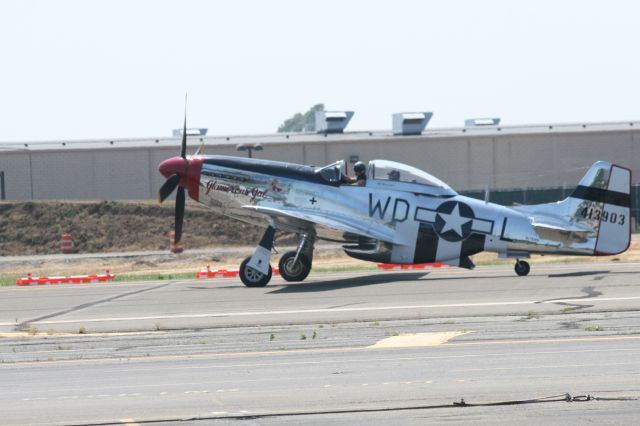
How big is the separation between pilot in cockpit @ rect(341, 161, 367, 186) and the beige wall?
35.0 metres

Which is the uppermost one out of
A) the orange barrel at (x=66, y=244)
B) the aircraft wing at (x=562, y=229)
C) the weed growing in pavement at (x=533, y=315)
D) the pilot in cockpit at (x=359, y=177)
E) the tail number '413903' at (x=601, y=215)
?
the pilot in cockpit at (x=359, y=177)

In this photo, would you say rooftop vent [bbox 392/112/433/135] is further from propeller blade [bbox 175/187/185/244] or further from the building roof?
propeller blade [bbox 175/187/185/244]

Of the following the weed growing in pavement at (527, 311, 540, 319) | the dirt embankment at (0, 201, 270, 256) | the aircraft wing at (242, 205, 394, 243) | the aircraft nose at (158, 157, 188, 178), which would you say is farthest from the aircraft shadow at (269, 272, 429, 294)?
the dirt embankment at (0, 201, 270, 256)

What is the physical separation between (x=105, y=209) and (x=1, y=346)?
36996 millimetres

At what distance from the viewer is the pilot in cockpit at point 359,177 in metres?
24.5

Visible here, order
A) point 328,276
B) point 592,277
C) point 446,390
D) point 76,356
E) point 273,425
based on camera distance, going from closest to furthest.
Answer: point 273,425
point 446,390
point 76,356
point 592,277
point 328,276

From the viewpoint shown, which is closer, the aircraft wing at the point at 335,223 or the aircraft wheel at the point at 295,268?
the aircraft wing at the point at 335,223

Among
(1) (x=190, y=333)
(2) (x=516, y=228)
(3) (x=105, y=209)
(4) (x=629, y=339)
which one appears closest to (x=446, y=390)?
(4) (x=629, y=339)

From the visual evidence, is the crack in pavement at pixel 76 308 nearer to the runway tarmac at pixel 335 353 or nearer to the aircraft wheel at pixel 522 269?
the runway tarmac at pixel 335 353

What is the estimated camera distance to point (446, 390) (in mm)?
10734

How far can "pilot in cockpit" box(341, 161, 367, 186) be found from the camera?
24.5 meters

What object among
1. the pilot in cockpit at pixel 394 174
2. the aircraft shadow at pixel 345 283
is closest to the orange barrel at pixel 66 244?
the aircraft shadow at pixel 345 283

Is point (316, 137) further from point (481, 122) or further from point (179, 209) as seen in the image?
point (179, 209)

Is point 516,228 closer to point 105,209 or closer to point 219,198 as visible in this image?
point 219,198
